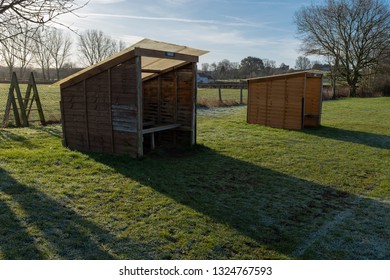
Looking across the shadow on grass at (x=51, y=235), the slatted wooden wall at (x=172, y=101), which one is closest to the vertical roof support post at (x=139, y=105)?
the slatted wooden wall at (x=172, y=101)

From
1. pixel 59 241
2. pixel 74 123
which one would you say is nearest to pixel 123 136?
pixel 74 123

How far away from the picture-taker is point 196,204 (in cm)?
477

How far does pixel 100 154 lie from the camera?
7.39 meters

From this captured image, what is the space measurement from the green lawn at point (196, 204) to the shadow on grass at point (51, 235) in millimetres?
11

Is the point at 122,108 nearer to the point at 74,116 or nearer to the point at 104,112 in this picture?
the point at 104,112

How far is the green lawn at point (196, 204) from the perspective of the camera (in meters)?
3.53

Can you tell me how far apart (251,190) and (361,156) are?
4407mm

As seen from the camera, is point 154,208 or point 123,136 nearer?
point 154,208

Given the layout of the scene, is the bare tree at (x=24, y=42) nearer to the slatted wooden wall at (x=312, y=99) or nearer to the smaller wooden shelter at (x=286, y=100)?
the smaller wooden shelter at (x=286, y=100)

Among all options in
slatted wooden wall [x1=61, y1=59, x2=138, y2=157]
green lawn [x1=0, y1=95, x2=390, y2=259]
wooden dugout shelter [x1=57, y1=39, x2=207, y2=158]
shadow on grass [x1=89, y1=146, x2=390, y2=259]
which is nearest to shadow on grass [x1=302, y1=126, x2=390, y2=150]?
green lawn [x1=0, y1=95, x2=390, y2=259]

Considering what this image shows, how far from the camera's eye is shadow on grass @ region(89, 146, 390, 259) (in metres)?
3.66

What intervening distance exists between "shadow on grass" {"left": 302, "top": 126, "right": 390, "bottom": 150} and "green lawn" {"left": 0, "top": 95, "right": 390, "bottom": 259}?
1.57 m

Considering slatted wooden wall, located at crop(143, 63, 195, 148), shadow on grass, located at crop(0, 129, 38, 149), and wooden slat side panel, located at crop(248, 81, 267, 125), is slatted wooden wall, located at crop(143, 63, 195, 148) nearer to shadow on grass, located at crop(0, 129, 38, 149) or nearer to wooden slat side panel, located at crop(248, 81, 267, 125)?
shadow on grass, located at crop(0, 129, 38, 149)
